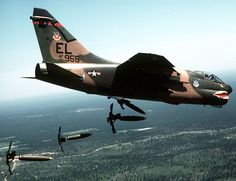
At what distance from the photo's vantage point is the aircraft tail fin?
2106 cm

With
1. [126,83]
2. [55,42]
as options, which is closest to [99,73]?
[126,83]

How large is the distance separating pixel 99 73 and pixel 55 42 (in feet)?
12.0

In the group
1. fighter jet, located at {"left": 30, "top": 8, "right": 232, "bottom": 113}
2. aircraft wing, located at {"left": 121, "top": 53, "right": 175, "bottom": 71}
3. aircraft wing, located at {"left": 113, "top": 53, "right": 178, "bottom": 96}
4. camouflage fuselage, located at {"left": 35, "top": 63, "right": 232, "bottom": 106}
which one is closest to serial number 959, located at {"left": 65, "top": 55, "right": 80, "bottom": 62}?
fighter jet, located at {"left": 30, "top": 8, "right": 232, "bottom": 113}

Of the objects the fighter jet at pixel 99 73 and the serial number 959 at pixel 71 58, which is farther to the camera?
the serial number 959 at pixel 71 58

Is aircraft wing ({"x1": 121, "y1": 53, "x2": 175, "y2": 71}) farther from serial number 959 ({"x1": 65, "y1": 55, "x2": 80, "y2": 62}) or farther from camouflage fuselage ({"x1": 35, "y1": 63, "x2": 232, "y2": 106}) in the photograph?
serial number 959 ({"x1": 65, "y1": 55, "x2": 80, "y2": 62})

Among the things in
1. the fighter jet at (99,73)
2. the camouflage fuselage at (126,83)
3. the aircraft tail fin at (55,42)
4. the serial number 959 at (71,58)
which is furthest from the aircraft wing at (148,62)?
the serial number 959 at (71,58)

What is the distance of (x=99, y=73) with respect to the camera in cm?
2091

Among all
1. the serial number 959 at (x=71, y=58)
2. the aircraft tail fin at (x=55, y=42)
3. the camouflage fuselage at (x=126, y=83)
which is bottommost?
the camouflage fuselage at (x=126, y=83)

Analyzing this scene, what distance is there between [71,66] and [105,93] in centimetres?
286

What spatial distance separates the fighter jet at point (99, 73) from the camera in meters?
20.3

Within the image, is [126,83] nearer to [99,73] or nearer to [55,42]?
[99,73]

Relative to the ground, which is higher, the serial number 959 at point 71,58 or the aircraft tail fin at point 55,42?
the aircraft tail fin at point 55,42

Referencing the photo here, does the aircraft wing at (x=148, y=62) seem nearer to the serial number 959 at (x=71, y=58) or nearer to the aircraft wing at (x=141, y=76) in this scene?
the aircraft wing at (x=141, y=76)

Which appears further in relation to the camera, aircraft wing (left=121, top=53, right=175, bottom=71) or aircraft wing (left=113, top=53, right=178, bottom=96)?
aircraft wing (left=113, top=53, right=178, bottom=96)
